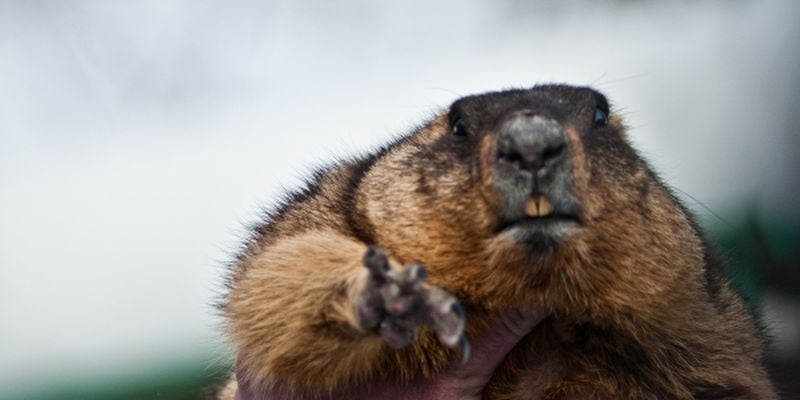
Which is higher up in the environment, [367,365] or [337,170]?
[337,170]

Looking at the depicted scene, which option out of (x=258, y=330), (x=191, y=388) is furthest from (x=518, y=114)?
(x=191, y=388)

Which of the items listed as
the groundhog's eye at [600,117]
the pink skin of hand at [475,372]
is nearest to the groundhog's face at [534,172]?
the groundhog's eye at [600,117]

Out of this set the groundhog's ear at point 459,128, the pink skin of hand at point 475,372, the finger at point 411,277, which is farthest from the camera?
the groundhog's ear at point 459,128

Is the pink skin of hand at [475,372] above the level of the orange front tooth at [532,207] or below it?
below

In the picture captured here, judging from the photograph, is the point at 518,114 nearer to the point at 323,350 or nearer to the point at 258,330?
the point at 323,350

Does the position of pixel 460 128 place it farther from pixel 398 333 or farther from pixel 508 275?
pixel 398 333

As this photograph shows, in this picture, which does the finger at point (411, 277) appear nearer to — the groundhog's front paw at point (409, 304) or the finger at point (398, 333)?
the groundhog's front paw at point (409, 304)

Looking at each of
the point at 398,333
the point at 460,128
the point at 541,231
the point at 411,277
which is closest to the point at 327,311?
the point at 398,333

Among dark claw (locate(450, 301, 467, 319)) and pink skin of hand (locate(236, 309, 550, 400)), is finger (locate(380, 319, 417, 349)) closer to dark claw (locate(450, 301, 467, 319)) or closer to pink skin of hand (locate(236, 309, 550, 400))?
dark claw (locate(450, 301, 467, 319))
